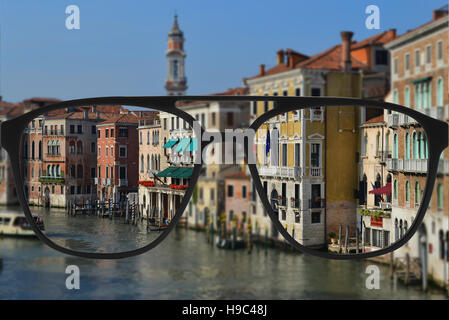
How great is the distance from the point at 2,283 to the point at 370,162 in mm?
13894

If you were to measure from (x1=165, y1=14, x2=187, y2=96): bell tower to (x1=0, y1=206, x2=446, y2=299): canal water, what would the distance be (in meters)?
5.99

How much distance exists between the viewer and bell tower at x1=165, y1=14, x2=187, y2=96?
61.5 ft

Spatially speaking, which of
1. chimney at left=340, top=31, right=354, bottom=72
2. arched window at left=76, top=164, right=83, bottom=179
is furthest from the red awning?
chimney at left=340, top=31, right=354, bottom=72

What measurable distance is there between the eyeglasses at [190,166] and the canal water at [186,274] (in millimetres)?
11702

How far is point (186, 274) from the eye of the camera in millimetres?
14664

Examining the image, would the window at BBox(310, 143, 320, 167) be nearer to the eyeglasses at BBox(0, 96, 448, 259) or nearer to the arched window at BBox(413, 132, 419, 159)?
the eyeglasses at BBox(0, 96, 448, 259)

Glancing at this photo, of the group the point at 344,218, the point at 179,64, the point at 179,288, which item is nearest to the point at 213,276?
the point at 179,288

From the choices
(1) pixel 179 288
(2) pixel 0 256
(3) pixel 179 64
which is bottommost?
(1) pixel 179 288

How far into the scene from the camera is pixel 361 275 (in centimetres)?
1355

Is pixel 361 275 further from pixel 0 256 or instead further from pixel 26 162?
pixel 26 162

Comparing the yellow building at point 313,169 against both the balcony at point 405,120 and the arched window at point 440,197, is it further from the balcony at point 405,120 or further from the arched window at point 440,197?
the arched window at point 440,197

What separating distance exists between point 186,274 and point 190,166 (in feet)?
47.2

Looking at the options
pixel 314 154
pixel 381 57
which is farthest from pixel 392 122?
pixel 381 57

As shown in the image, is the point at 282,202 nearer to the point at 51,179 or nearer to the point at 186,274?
the point at 51,179
